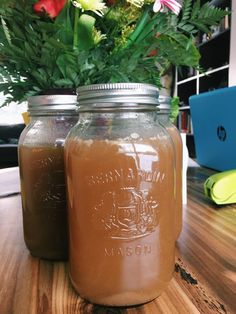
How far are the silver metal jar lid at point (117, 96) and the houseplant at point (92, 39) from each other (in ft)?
0.23

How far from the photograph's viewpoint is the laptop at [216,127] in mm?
1214

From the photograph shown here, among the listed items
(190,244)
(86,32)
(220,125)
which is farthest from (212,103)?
(86,32)

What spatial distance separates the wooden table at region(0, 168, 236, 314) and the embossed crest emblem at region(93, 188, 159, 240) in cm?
9

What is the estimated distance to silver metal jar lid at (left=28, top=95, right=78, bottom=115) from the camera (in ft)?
1.44

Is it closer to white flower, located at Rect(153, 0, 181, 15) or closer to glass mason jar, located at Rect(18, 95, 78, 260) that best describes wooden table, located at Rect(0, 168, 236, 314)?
glass mason jar, located at Rect(18, 95, 78, 260)

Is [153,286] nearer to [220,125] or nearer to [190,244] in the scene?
[190,244]

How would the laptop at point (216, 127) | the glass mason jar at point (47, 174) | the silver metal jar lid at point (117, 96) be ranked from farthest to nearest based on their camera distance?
the laptop at point (216, 127), the glass mason jar at point (47, 174), the silver metal jar lid at point (117, 96)

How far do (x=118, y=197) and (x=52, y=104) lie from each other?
167 millimetres

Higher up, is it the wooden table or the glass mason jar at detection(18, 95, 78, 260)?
the glass mason jar at detection(18, 95, 78, 260)

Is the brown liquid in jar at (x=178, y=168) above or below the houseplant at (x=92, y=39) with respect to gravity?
below

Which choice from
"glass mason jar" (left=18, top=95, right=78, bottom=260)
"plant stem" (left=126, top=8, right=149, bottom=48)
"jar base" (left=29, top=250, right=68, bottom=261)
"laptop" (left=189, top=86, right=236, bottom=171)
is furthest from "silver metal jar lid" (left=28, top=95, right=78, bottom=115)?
"laptop" (left=189, top=86, right=236, bottom=171)

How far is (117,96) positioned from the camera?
354 millimetres

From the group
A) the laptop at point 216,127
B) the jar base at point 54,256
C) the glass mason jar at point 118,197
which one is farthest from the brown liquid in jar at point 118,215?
the laptop at point 216,127

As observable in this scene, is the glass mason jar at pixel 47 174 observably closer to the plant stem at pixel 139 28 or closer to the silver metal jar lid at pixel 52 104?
the silver metal jar lid at pixel 52 104
